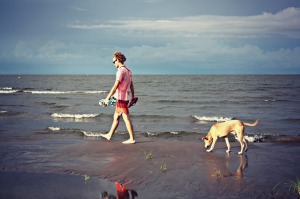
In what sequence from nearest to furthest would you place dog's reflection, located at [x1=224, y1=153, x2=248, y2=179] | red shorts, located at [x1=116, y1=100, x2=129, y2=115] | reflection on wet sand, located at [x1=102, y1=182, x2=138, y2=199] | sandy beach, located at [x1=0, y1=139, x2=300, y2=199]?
reflection on wet sand, located at [x1=102, y1=182, x2=138, y2=199]
sandy beach, located at [x1=0, y1=139, x2=300, y2=199]
dog's reflection, located at [x1=224, y1=153, x2=248, y2=179]
red shorts, located at [x1=116, y1=100, x2=129, y2=115]

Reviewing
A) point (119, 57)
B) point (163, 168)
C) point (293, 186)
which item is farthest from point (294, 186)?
point (119, 57)

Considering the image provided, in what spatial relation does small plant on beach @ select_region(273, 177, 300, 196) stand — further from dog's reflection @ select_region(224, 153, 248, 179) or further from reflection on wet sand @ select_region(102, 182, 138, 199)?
reflection on wet sand @ select_region(102, 182, 138, 199)

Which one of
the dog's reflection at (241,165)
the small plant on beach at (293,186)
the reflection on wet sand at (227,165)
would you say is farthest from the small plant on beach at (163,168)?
the small plant on beach at (293,186)

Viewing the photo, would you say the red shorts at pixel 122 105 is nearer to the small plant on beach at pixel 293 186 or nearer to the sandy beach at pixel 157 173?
the sandy beach at pixel 157 173

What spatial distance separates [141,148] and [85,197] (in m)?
3.35

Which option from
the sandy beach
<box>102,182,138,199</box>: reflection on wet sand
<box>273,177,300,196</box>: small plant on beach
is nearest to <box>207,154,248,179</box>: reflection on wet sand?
the sandy beach

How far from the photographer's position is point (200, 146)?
333 inches

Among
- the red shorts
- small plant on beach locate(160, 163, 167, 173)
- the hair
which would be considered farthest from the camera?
the red shorts

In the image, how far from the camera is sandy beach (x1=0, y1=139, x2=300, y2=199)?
16.6ft

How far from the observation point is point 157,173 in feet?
19.7

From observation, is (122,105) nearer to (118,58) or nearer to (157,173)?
(118,58)

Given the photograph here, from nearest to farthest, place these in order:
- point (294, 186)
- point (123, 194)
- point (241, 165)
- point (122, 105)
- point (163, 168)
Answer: point (123, 194) < point (294, 186) < point (163, 168) < point (241, 165) < point (122, 105)

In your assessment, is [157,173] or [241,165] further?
[241,165]

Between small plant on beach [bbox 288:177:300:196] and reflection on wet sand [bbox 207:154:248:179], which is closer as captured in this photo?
small plant on beach [bbox 288:177:300:196]
